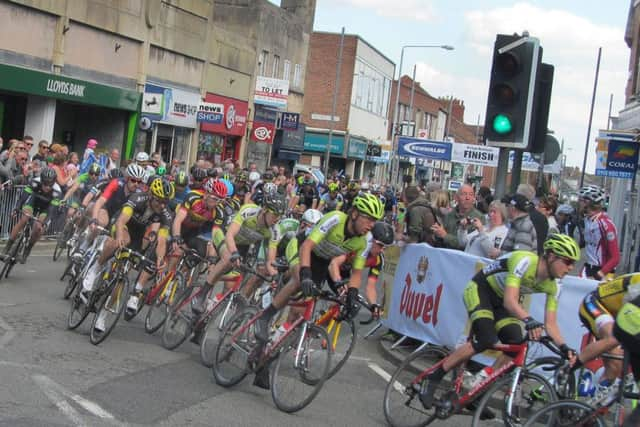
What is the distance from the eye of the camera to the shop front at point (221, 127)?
32906 mm

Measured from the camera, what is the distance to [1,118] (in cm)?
2431

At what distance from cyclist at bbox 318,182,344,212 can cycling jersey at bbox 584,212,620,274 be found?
1227cm

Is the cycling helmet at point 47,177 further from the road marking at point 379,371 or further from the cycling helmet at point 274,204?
the road marking at point 379,371

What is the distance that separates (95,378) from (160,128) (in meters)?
24.6

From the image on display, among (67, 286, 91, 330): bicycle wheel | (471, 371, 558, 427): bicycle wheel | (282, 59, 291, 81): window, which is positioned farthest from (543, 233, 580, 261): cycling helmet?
(282, 59, 291, 81): window

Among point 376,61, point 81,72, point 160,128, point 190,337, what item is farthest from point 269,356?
point 376,61

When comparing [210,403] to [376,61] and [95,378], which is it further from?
[376,61]

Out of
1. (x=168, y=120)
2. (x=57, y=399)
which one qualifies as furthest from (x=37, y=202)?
(x=168, y=120)

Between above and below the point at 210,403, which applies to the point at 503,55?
above

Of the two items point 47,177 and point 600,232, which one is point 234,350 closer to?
point 47,177

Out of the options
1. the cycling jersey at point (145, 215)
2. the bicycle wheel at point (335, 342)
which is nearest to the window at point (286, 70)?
the cycling jersey at point (145, 215)

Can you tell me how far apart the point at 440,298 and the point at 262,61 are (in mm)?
31623

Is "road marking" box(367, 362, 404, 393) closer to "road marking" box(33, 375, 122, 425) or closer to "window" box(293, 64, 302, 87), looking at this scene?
"road marking" box(33, 375, 122, 425)

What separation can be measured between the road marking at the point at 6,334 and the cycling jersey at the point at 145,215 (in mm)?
1696
